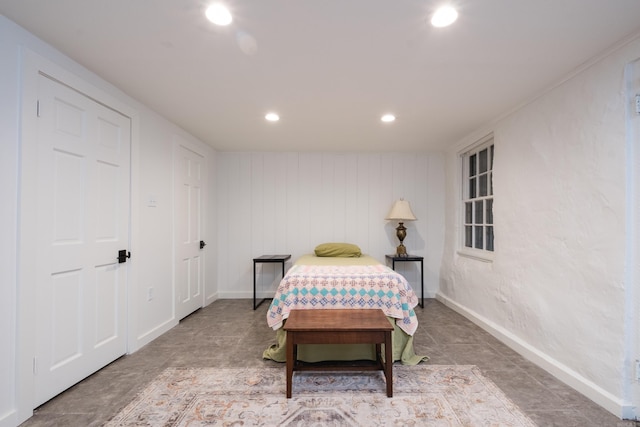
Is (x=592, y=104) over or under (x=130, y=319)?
over

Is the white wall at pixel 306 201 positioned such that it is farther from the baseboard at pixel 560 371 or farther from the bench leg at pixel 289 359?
the bench leg at pixel 289 359

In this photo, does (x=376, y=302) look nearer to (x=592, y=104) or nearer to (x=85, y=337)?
(x=592, y=104)

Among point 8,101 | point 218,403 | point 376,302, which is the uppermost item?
point 8,101

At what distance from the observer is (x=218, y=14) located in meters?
1.44

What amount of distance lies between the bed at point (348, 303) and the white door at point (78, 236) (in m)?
1.27

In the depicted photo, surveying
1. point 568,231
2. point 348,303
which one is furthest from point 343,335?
point 568,231

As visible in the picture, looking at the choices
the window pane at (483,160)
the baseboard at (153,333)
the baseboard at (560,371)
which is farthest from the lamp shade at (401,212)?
the baseboard at (153,333)

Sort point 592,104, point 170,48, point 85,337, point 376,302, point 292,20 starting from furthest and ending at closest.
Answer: point 376,302 < point 85,337 < point 592,104 < point 170,48 < point 292,20

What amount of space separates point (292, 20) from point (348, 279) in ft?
6.12

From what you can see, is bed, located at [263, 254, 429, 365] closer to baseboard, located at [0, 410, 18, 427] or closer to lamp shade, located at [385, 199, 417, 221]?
baseboard, located at [0, 410, 18, 427]

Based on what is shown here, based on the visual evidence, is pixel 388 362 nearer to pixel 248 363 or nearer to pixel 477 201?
pixel 248 363

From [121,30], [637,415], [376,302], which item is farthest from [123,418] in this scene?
[637,415]

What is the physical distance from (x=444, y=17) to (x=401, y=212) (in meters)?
2.74

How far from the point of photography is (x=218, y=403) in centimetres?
177
